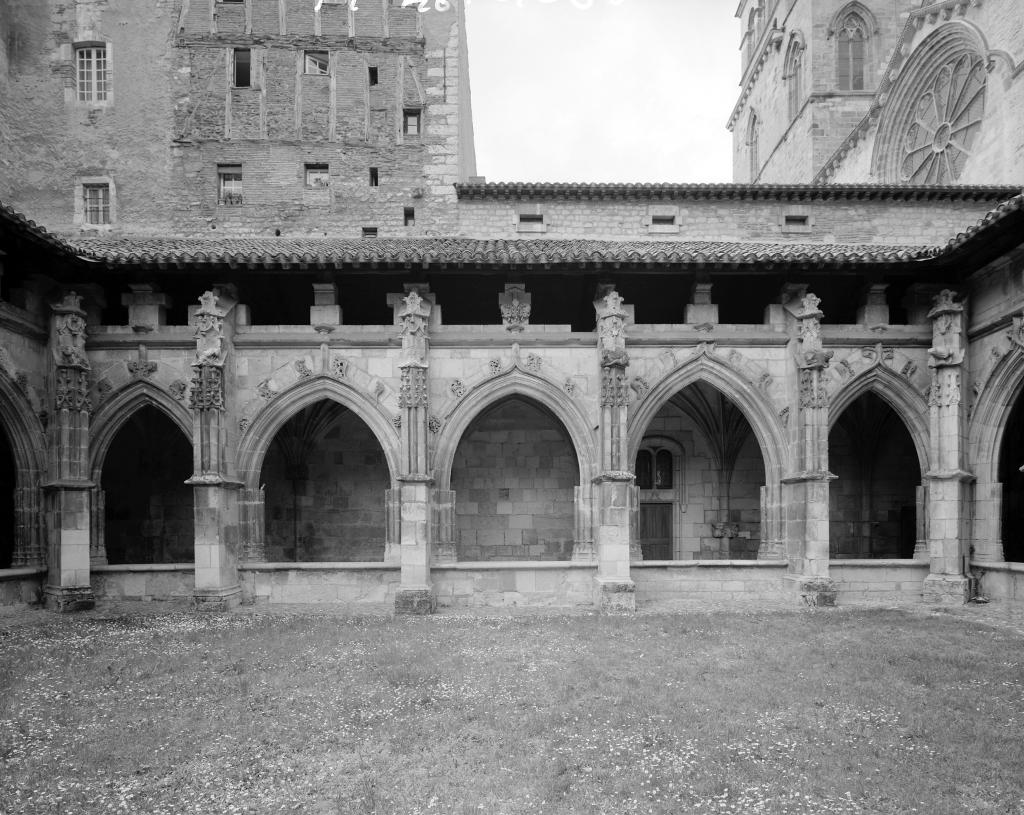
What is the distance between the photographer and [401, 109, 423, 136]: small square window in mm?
17750

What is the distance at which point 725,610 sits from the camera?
434 inches

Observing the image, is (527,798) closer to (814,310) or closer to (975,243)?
(814,310)

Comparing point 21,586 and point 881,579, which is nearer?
point 21,586

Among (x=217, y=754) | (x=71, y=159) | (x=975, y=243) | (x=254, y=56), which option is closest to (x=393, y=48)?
(x=254, y=56)

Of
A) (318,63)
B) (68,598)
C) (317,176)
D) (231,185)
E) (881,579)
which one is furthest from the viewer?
(318,63)

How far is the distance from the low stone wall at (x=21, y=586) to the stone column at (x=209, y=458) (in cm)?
287

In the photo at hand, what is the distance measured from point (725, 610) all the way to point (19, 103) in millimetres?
21221

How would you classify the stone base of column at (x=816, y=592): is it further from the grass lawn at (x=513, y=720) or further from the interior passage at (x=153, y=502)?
the interior passage at (x=153, y=502)

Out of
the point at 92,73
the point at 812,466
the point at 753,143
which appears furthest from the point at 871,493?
the point at 92,73

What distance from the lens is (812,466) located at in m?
11.4

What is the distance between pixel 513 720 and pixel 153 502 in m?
12.6

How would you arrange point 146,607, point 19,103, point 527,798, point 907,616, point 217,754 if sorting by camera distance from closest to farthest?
point 527,798 < point 217,754 < point 907,616 < point 146,607 < point 19,103

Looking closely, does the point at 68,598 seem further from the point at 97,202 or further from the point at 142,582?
the point at 97,202

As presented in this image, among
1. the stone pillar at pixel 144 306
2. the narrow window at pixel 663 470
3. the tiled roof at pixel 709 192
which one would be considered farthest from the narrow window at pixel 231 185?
the narrow window at pixel 663 470
